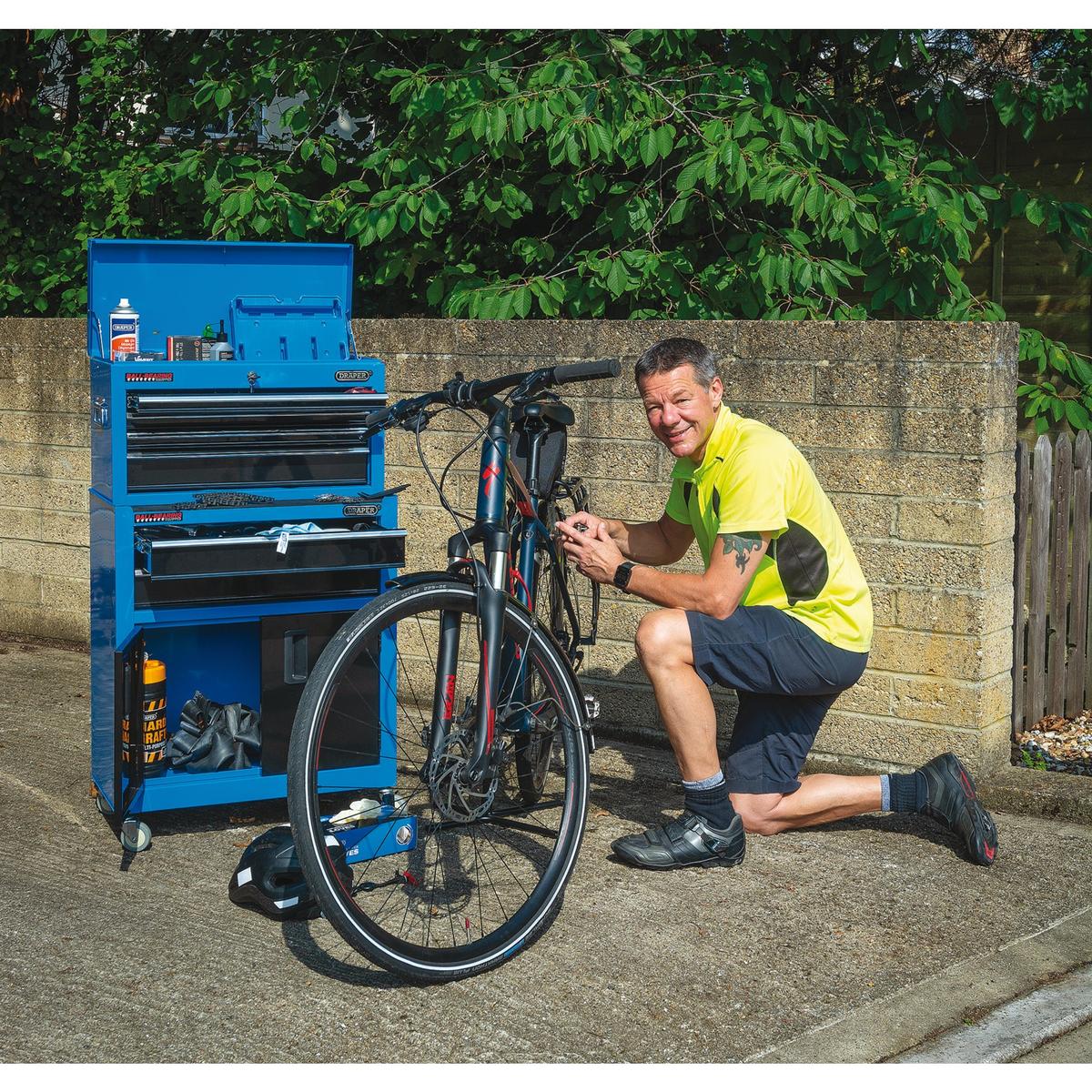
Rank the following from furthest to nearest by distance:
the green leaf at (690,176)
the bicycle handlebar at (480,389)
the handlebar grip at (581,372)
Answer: the green leaf at (690,176) < the handlebar grip at (581,372) < the bicycle handlebar at (480,389)

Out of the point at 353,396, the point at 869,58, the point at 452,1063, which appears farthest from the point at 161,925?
the point at 869,58

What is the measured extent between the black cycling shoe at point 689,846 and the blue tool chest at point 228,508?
3.02 feet

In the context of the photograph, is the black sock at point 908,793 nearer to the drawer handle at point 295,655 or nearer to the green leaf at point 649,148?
the drawer handle at point 295,655

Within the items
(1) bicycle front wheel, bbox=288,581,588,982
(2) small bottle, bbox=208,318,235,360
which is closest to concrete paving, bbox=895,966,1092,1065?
(1) bicycle front wheel, bbox=288,581,588,982

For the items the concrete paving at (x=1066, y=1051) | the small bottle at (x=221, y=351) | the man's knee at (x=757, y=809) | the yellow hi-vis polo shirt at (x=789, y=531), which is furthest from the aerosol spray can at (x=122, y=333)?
the concrete paving at (x=1066, y=1051)

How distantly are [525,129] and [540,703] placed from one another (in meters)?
3.07

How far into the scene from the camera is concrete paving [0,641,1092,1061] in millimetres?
3463

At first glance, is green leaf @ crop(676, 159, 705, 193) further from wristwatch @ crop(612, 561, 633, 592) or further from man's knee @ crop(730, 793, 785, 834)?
man's knee @ crop(730, 793, 785, 834)

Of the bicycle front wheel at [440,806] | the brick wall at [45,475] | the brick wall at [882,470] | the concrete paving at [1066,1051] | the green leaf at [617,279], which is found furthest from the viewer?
the brick wall at [45,475]

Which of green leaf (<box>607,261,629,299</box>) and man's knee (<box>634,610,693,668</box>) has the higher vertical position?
green leaf (<box>607,261,629,299</box>)

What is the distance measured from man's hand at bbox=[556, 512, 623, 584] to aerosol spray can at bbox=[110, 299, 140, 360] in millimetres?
1633

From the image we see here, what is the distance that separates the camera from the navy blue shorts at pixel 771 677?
4535mm

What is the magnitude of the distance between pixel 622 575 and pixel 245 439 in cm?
134

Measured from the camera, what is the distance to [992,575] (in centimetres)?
529
